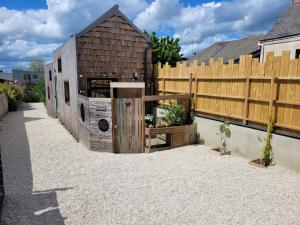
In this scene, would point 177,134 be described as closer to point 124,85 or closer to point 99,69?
point 124,85

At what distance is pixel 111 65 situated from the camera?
9750mm

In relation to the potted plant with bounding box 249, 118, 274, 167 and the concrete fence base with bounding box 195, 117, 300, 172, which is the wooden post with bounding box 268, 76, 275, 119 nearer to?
the potted plant with bounding box 249, 118, 274, 167

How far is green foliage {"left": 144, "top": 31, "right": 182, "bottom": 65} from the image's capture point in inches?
754

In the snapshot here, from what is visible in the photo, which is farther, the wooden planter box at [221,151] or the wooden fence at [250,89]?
the wooden planter box at [221,151]

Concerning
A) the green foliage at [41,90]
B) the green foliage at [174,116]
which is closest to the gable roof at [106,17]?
the green foliage at [174,116]

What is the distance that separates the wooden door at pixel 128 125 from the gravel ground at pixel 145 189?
36 cm

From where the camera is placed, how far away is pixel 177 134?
7660mm

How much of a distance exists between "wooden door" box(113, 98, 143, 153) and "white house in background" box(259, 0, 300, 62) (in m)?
8.00

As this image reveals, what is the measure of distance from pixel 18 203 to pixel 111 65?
261 inches

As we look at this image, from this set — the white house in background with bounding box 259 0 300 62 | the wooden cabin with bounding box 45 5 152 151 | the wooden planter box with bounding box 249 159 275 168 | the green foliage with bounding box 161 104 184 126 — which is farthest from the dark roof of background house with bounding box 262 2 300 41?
the wooden planter box with bounding box 249 159 275 168

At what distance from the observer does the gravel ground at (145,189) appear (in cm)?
384

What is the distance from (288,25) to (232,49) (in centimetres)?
733

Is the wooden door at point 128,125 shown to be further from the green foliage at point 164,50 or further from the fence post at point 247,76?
the green foliage at point 164,50

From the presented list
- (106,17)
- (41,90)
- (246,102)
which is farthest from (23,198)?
(41,90)
